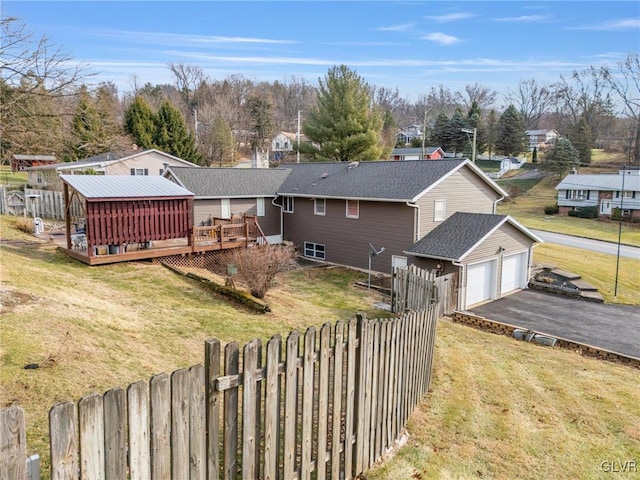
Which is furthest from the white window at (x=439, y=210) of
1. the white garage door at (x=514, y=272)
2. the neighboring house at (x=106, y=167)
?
the neighboring house at (x=106, y=167)

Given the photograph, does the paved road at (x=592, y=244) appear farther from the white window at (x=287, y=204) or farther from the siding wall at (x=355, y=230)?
the white window at (x=287, y=204)

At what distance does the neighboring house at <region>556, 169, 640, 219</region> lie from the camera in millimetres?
41469

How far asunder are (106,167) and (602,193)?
43.6 m

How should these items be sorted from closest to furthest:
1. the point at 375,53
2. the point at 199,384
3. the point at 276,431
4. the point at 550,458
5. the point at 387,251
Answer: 1. the point at 199,384
2. the point at 276,431
3. the point at 550,458
4. the point at 387,251
5. the point at 375,53

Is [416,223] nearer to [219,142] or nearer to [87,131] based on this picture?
[87,131]

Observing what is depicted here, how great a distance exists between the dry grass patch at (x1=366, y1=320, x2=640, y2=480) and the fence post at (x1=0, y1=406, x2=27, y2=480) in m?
3.46

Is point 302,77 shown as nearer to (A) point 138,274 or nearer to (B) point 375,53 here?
(B) point 375,53

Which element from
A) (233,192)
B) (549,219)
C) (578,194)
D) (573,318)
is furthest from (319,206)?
(578,194)

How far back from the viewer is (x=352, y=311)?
14359 mm

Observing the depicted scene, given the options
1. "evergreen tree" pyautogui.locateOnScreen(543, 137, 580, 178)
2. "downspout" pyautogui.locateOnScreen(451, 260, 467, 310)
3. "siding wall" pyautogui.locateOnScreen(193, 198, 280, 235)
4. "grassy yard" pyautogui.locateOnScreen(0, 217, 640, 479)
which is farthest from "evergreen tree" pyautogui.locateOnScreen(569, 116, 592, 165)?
"grassy yard" pyautogui.locateOnScreen(0, 217, 640, 479)

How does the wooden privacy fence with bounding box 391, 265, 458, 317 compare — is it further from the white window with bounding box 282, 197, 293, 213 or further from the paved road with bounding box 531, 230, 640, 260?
the paved road with bounding box 531, 230, 640, 260

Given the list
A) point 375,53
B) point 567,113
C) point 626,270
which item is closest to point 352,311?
point 626,270

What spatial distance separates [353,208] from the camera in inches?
888

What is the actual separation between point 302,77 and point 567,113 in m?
49.8
